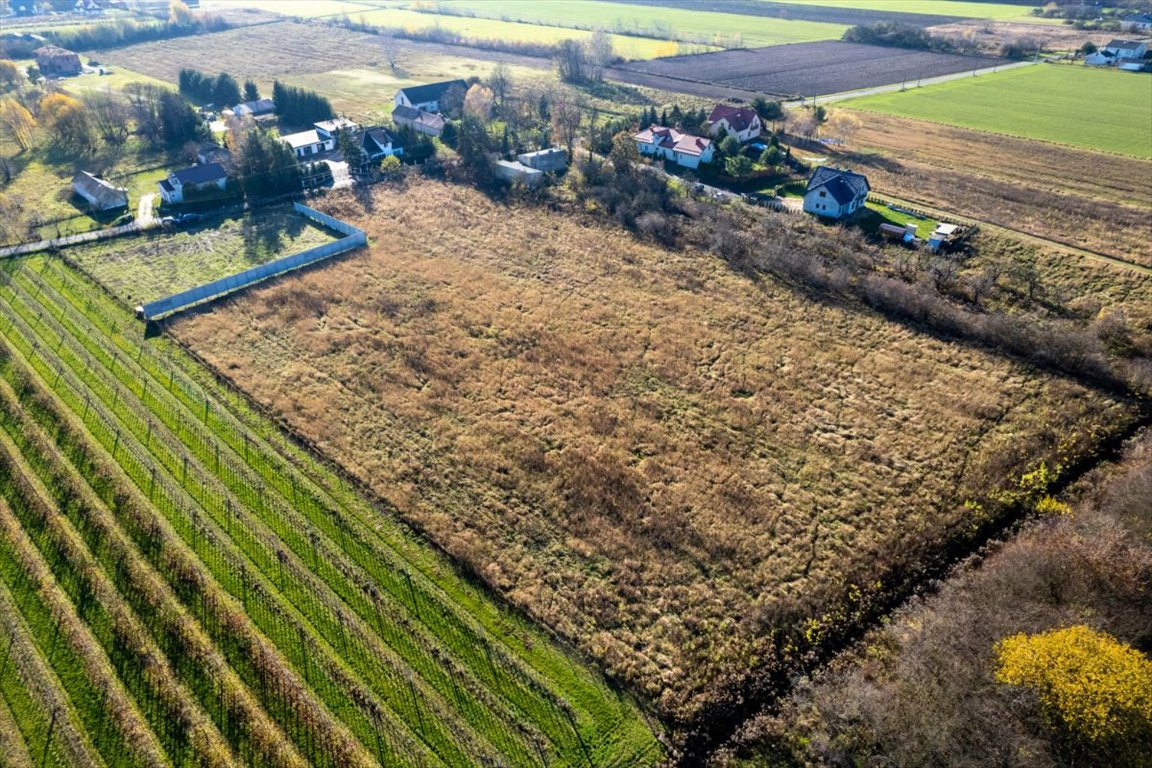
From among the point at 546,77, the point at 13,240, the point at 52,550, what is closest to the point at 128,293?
the point at 13,240

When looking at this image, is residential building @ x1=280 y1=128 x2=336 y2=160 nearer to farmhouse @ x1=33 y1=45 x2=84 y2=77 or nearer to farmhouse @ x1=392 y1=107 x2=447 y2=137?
farmhouse @ x1=392 y1=107 x2=447 y2=137

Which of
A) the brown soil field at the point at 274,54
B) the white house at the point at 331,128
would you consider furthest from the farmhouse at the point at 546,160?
the brown soil field at the point at 274,54

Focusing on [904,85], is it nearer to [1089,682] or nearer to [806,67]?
[806,67]

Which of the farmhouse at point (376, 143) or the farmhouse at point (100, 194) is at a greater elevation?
the farmhouse at point (376, 143)

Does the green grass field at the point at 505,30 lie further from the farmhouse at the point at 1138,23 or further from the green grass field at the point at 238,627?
the green grass field at the point at 238,627

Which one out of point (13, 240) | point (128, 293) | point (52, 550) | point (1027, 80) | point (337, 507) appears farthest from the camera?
point (1027, 80)

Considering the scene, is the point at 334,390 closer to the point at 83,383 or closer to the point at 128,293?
the point at 83,383
